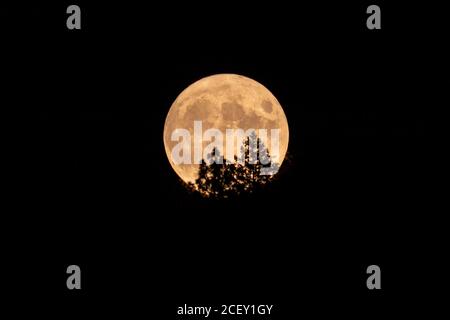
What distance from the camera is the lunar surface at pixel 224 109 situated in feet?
67.9

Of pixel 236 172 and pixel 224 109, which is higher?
pixel 224 109

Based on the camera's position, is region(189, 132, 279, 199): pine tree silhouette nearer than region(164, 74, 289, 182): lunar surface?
Yes

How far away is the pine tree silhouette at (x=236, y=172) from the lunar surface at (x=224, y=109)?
1.08 ft

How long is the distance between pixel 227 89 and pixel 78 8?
5233mm

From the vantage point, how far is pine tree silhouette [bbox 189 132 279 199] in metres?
20.2

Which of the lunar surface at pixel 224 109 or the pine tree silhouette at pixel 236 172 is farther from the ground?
the lunar surface at pixel 224 109

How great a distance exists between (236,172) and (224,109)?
6.64 feet

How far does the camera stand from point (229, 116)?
20.7 metres

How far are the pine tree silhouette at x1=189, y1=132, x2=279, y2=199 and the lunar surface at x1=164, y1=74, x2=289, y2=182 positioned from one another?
0.33m

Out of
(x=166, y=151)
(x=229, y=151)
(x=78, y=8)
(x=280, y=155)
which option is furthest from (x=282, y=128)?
(x=78, y=8)

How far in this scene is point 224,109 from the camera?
20.8m

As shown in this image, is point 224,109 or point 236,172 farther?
point 224,109

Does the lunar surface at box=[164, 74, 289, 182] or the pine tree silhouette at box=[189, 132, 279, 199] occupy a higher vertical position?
the lunar surface at box=[164, 74, 289, 182]

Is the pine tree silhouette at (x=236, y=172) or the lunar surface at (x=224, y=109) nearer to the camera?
the pine tree silhouette at (x=236, y=172)
